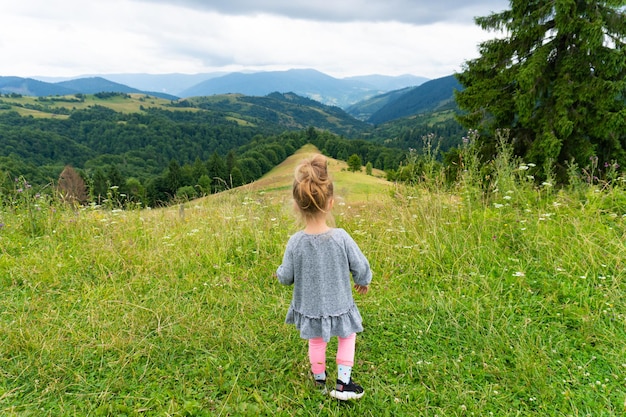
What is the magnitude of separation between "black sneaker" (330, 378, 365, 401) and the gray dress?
39 centimetres

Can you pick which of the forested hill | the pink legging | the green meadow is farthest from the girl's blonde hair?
the forested hill

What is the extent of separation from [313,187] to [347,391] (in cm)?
155

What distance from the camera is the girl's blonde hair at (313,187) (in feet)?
7.55

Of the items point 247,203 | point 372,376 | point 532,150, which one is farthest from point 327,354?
point 532,150

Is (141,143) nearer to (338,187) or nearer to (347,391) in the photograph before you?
(338,187)

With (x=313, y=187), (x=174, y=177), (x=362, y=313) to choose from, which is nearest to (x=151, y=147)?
(x=174, y=177)

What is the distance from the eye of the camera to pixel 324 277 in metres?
2.52

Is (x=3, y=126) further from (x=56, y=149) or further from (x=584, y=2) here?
(x=584, y=2)

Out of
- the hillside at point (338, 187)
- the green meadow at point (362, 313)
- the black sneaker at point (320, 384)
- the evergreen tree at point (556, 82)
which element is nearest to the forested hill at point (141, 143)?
the hillside at point (338, 187)

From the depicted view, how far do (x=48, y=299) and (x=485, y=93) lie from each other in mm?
13582

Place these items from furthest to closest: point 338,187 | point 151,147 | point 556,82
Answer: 1. point 151,147
2. point 556,82
3. point 338,187

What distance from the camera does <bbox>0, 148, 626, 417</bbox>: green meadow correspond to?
2555 mm

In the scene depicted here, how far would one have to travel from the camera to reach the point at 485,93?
12.4 m

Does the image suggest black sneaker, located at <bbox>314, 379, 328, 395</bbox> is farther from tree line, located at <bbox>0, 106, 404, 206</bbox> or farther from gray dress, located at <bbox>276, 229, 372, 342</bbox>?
tree line, located at <bbox>0, 106, 404, 206</bbox>
